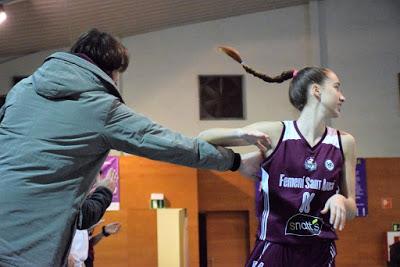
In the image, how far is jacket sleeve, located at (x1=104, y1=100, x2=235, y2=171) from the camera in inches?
58.4

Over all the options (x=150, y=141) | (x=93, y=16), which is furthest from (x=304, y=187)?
(x=93, y=16)

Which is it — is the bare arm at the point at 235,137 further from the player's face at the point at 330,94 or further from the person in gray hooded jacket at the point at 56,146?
the player's face at the point at 330,94

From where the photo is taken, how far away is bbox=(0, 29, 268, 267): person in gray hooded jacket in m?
1.46

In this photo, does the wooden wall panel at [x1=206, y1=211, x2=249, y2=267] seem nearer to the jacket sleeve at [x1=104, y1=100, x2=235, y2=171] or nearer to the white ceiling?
the white ceiling

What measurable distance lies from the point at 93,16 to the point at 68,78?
6.18 meters

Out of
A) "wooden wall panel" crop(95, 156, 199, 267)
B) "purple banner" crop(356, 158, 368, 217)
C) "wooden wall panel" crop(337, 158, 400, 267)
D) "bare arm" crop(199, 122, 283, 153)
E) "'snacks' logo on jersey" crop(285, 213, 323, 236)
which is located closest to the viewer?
"bare arm" crop(199, 122, 283, 153)

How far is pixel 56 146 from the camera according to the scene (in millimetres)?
1480

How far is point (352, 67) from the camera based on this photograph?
8.90m

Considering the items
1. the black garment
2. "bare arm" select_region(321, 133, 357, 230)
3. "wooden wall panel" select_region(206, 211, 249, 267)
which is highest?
"bare arm" select_region(321, 133, 357, 230)

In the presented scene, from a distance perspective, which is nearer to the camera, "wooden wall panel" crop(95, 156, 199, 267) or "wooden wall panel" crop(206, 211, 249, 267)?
"wooden wall panel" crop(95, 156, 199, 267)

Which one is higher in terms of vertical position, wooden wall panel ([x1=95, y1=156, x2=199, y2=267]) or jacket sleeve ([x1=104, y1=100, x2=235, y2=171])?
jacket sleeve ([x1=104, y1=100, x2=235, y2=171])

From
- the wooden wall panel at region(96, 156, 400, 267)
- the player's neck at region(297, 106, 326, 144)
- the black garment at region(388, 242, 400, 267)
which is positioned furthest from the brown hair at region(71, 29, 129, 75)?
the wooden wall panel at region(96, 156, 400, 267)

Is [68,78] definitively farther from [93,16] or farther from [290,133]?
[93,16]

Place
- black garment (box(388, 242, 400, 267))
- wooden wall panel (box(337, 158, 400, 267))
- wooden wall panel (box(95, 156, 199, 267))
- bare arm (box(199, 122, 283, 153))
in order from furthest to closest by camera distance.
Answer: wooden wall panel (box(337, 158, 400, 267)), wooden wall panel (box(95, 156, 199, 267)), black garment (box(388, 242, 400, 267)), bare arm (box(199, 122, 283, 153))
